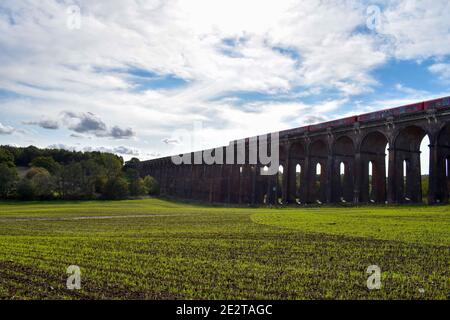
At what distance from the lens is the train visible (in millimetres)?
40547

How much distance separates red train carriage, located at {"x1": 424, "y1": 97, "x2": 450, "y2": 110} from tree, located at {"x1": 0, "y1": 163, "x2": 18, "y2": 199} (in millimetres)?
72762

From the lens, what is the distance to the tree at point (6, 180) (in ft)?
254

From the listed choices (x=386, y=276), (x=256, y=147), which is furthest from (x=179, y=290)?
(x=256, y=147)

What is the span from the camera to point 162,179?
12525cm

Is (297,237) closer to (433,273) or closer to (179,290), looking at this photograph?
(433,273)

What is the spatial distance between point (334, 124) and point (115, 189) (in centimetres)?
4990

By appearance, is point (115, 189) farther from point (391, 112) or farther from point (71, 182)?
point (391, 112)

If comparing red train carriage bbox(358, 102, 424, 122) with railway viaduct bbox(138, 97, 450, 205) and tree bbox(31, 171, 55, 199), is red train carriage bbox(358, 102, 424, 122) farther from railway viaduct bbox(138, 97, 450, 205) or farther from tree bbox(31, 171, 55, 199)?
tree bbox(31, 171, 55, 199)

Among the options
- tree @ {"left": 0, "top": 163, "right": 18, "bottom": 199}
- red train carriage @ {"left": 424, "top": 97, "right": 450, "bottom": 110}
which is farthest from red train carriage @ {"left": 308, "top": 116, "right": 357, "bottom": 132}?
tree @ {"left": 0, "top": 163, "right": 18, "bottom": 199}

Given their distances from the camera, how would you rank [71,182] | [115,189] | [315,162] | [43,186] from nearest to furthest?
1. [315,162]
2. [43,186]
3. [71,182]
4. [115,189]

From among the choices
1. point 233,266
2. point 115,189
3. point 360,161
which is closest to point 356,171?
point 360,161

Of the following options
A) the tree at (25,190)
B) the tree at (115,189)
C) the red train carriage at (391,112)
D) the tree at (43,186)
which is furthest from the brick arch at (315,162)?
the tree at (25,190)

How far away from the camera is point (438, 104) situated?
40.4 m
